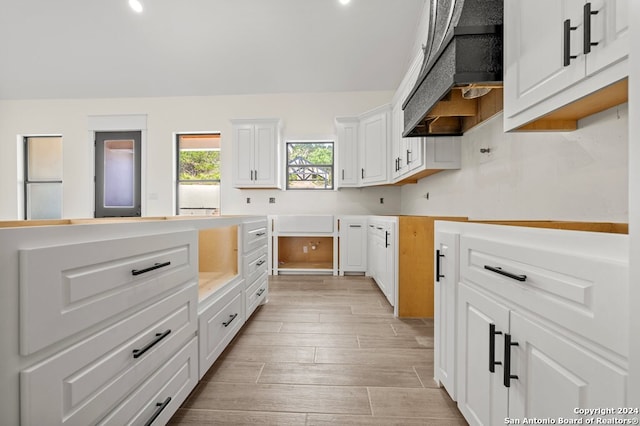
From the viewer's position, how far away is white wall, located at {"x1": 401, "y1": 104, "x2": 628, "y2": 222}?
1134 millimetres

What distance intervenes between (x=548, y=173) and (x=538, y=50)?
682mm

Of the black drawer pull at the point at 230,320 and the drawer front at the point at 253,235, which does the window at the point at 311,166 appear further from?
the black drawer pull at the point at 230,320

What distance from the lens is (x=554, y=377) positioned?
2.39 ft

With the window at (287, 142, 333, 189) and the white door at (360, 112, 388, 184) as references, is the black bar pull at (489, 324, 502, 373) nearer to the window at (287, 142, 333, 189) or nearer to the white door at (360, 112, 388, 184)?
the white door at (360, 112, 388, 184)

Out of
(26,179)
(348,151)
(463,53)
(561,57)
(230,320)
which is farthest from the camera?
(26,179)

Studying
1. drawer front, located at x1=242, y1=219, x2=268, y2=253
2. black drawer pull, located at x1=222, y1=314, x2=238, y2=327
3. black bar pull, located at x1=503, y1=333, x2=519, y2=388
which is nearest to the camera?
black bar pull, located at x1=503, y1=333, x2=519, y2=388

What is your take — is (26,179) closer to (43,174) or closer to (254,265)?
(43,174)

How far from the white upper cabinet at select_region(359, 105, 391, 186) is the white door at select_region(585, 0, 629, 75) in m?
3.11

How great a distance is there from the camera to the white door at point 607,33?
744mm

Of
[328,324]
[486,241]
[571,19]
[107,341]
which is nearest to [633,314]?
[486,241]

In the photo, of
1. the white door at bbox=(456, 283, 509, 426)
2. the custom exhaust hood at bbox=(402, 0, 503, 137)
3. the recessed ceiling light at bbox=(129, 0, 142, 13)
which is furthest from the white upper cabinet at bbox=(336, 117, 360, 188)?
the white door at bbox=(456, 283, 509, 426)

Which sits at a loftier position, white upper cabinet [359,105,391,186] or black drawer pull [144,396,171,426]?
white upper cabinet [359,105,391,186]

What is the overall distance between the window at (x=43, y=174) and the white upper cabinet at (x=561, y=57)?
21.0ft

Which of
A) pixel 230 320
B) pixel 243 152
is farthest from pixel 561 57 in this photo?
pixel 243 152
